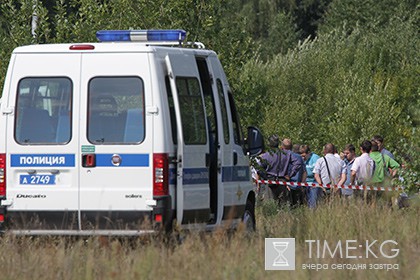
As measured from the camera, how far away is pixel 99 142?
1327 centimetres

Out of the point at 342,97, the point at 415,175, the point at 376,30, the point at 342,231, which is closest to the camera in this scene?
the point at 342,231

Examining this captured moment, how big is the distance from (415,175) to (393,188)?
375 mm

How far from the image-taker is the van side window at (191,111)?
13.6m

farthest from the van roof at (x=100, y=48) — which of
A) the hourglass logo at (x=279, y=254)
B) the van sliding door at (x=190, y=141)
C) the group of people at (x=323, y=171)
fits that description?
Answer: the group of people at (x=323, y=171)

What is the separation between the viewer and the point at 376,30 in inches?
2338

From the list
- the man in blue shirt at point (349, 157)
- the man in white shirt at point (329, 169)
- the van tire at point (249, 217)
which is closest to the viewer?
the van tire at point (249, 217)

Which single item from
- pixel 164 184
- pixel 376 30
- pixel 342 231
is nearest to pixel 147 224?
pixel 164 184

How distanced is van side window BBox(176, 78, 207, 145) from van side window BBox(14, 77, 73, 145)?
1.16 m

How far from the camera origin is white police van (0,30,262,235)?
13.1m

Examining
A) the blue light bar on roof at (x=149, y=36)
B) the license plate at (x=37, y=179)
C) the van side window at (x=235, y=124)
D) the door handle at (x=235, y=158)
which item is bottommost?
the license plate at (x=37, y=179)

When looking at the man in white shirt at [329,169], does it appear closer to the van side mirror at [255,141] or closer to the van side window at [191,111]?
the van side mirror at [255,141]

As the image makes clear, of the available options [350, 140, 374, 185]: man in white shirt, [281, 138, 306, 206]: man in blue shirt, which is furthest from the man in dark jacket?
[350, 140, 374, 185]: man in white shirt

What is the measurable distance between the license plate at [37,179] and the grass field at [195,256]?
576 mm

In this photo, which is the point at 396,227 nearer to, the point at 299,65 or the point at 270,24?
the point at 299,65
